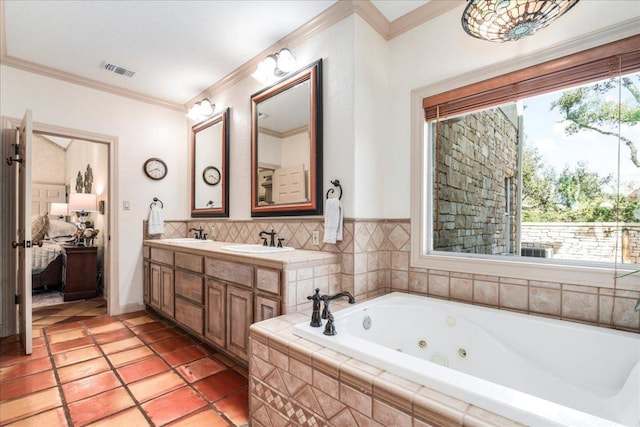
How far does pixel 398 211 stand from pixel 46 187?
7282mm

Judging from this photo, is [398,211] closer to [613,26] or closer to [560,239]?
[560,239]

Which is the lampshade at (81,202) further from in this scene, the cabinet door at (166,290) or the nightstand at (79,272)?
the cabinet door at (166,290)

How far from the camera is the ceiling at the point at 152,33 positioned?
7.19ft

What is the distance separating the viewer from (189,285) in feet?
8.84

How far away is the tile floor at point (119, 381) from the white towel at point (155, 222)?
1.13 metres

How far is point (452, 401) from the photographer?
0.95m

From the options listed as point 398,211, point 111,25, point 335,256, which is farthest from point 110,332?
point 398,211

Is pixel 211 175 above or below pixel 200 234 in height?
above

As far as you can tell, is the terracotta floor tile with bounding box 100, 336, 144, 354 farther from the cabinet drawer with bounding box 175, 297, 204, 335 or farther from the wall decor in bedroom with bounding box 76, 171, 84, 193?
the wall decor in bedroom with bounding box 76, 171, 84, 193

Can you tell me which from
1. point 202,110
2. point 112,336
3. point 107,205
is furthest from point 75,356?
point 202,110

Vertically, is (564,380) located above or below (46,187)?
below

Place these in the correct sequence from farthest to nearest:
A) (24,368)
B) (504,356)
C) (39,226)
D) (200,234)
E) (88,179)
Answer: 1. (39,226)
2. (88,179)
3. (200,234)
4. (24,368)
5. (504,356)

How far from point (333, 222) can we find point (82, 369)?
7.02 feet

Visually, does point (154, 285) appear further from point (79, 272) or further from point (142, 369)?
point (79, 272)
